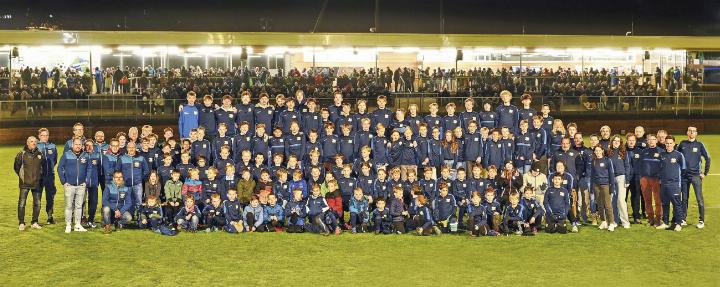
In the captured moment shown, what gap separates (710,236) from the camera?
12492mm

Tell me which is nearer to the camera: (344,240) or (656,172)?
(344,240)

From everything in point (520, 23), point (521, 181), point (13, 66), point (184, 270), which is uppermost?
point (520, 23)

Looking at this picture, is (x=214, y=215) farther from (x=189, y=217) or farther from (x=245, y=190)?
(x=245, y=190)

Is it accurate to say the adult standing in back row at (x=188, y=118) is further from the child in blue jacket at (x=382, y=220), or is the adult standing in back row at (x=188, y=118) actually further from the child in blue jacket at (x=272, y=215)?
the child in blue jacket at (x=382, y=220)

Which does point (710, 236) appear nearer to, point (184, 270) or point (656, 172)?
point (656, 172)

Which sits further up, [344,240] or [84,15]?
[84,15]

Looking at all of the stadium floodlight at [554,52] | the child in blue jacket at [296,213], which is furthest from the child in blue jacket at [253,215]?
the stadium floodlight at [554,52]

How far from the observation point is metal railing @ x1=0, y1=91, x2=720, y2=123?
80.9 feet

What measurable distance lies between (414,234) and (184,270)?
3.54m

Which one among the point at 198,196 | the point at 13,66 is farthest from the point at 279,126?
the point at 13,66

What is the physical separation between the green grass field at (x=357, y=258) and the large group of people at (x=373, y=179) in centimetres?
34

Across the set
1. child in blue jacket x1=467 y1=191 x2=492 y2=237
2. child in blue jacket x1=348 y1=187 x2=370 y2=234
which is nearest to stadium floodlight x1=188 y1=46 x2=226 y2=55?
child in blue jacket x1=348 y1=187 x2=370 y2=234

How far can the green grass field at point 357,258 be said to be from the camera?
396 inches

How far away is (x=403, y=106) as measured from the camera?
84.9ft
